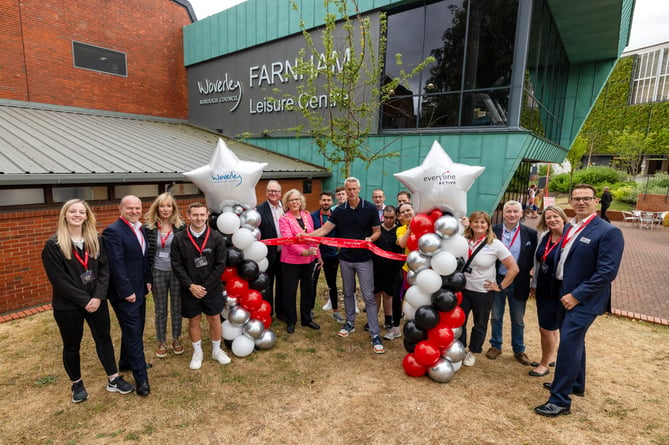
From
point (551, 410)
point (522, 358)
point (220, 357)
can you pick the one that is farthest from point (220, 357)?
point (522, 358)

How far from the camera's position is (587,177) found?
88.2 feet

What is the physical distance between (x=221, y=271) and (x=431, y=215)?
7.96 ft

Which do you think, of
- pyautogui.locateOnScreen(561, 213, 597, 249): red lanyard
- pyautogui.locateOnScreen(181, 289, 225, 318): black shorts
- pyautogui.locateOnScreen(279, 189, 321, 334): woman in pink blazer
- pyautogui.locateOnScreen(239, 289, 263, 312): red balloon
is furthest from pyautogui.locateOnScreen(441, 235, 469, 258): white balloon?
pyautogui.locateOnScreen(181, 289, 225, 318): black shorts

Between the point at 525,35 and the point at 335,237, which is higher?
the point at 525,35

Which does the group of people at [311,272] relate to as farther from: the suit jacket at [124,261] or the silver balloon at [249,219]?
the silver balloon at [249,219]

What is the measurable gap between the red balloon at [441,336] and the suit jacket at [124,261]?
121 inches

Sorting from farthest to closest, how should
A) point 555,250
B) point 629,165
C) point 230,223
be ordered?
point 629,165
point 230,223
point 555,250

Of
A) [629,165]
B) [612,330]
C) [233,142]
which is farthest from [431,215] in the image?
[629,165]

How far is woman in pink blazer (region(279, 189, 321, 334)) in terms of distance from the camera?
4770 millimetres

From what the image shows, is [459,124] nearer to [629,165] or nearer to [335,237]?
[335,237]

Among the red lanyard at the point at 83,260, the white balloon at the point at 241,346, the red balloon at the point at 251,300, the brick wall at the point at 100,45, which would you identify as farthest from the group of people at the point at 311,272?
the brick wall at the point at 100,45

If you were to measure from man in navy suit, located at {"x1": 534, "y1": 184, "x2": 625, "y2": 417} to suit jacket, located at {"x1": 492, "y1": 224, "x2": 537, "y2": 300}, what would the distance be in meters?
0.58

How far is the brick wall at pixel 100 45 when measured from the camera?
10453 millimetres

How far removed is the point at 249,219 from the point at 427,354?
8.51 feet
